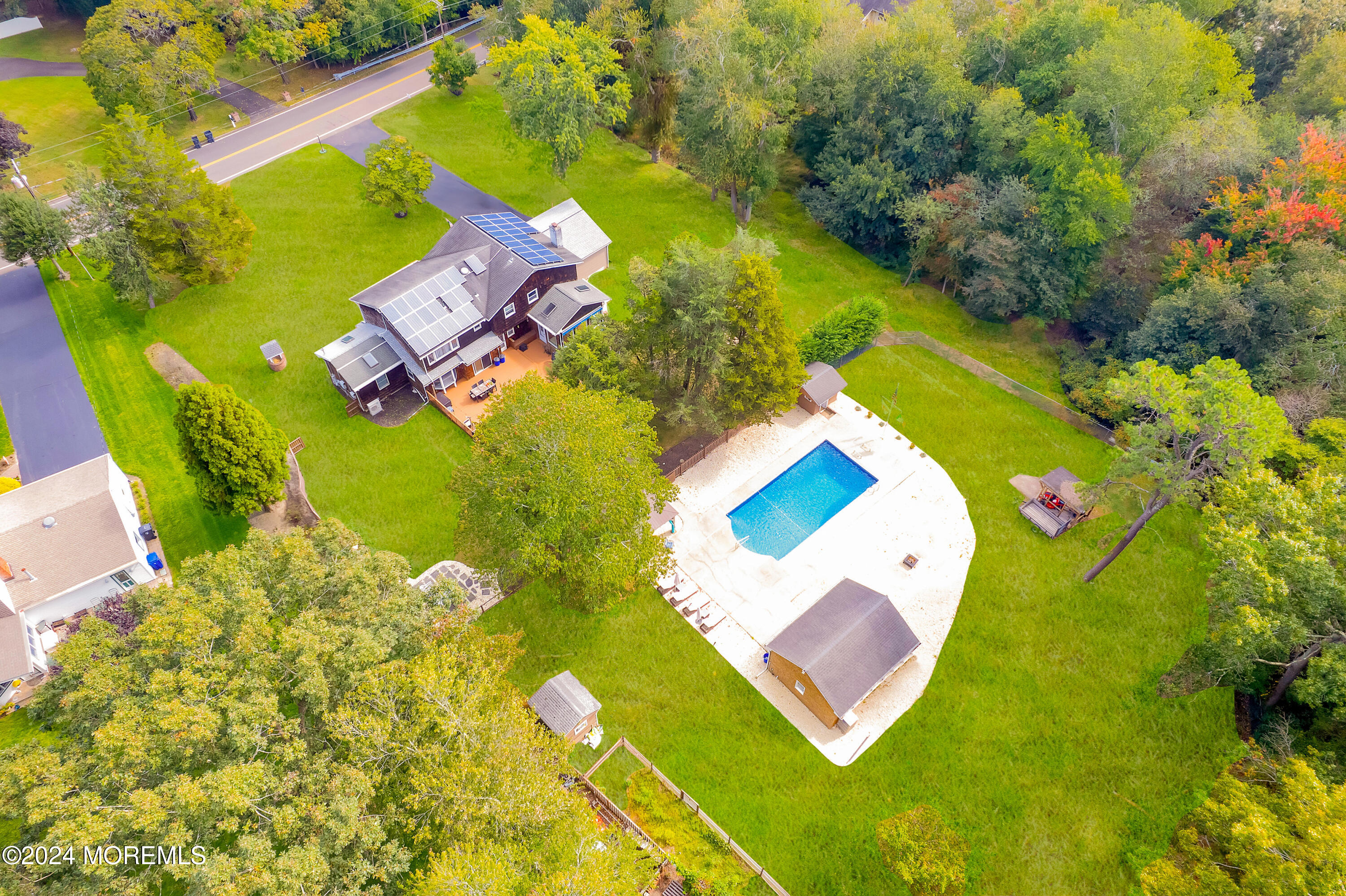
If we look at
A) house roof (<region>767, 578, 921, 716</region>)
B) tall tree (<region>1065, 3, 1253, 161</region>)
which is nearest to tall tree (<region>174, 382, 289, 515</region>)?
house roof (<region>767, 578, 921, 716</region>)

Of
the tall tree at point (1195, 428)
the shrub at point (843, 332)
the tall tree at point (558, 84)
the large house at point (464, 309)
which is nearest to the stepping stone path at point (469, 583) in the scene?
the large house at point (464, 309)

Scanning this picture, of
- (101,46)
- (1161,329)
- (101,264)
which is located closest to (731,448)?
(1161,329)

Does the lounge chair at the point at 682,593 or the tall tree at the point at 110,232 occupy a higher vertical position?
the tall tree at the point at 110,232

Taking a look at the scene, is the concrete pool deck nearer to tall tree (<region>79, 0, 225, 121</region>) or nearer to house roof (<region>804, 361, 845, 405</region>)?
house roof (<region>804, 361, 845, 405</region>)

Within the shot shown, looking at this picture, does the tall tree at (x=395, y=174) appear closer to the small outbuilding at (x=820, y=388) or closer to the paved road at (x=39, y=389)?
the paved road at (x=39, y=389)

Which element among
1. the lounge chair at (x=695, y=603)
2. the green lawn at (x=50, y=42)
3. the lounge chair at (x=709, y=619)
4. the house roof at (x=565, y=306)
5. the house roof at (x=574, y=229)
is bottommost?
the lounge chair at (x=709, y=619)

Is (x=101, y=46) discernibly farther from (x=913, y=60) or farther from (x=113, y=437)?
(x=913, y=60)
